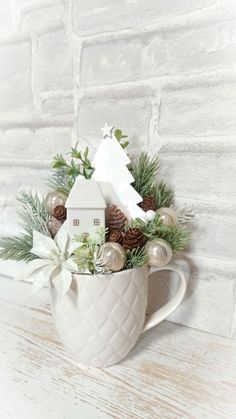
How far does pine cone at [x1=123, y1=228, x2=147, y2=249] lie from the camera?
562mm

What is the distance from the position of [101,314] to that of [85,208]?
146 millimetres

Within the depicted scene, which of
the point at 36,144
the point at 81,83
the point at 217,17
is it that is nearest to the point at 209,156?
the point at 217,17

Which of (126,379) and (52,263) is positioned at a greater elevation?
(52,263)

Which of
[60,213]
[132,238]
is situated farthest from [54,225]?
[132,238]

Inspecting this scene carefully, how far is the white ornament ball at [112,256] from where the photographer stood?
1.76 ft

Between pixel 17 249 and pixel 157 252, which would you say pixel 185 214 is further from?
pixel 17 249

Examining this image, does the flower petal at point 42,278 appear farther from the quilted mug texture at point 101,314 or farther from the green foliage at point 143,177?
the green foliage at point 143,177

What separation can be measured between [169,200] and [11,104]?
0.47 metres

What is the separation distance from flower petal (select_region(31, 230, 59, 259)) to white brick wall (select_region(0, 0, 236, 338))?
0.26 metres

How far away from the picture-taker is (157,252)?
1.87ft

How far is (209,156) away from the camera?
671 mm

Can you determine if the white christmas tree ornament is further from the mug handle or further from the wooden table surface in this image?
the wooden table surface

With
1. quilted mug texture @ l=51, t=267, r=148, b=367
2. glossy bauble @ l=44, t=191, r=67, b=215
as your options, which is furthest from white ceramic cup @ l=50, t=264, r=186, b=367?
glossy bauble @ l=44, t=191, r=67, b=215

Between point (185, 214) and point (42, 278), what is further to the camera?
point (185, 214)
